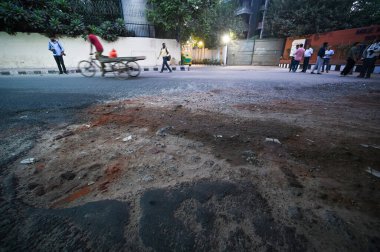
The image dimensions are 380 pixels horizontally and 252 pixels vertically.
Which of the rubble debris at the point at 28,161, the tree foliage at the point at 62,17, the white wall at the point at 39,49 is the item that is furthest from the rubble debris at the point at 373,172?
the white wall at the point at 39,49

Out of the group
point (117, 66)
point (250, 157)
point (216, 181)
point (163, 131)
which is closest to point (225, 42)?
point (117, 66)

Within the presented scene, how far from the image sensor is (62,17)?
11.5 metres

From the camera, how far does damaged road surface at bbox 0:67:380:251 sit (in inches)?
38.8

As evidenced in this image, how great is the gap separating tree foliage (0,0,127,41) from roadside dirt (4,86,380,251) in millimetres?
12748

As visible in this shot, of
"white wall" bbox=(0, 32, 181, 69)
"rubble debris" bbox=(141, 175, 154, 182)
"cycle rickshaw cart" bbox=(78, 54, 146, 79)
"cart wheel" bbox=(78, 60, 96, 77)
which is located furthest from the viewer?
"white wall" bbox=(0, 32, 181, 69)

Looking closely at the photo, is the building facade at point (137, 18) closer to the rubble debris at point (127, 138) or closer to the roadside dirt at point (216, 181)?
the roadside dirt at point (216, 181)

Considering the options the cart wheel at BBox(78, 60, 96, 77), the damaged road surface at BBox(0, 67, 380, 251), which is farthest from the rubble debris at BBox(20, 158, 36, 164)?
the cart wheel at BBox(78, 60, 96, 77)

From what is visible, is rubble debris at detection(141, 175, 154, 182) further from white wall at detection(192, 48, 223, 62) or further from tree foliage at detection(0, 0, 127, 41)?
white wall at detection(192, 48, 223, 62)

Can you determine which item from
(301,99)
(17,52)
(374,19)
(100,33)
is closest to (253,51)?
(374,19)

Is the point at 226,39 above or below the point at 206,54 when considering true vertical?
above

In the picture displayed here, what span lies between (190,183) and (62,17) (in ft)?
48.6

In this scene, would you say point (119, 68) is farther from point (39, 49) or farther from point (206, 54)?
point (206, 54)

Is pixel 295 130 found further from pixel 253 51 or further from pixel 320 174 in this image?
pixel 253 51

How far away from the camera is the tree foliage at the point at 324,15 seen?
623 inches
